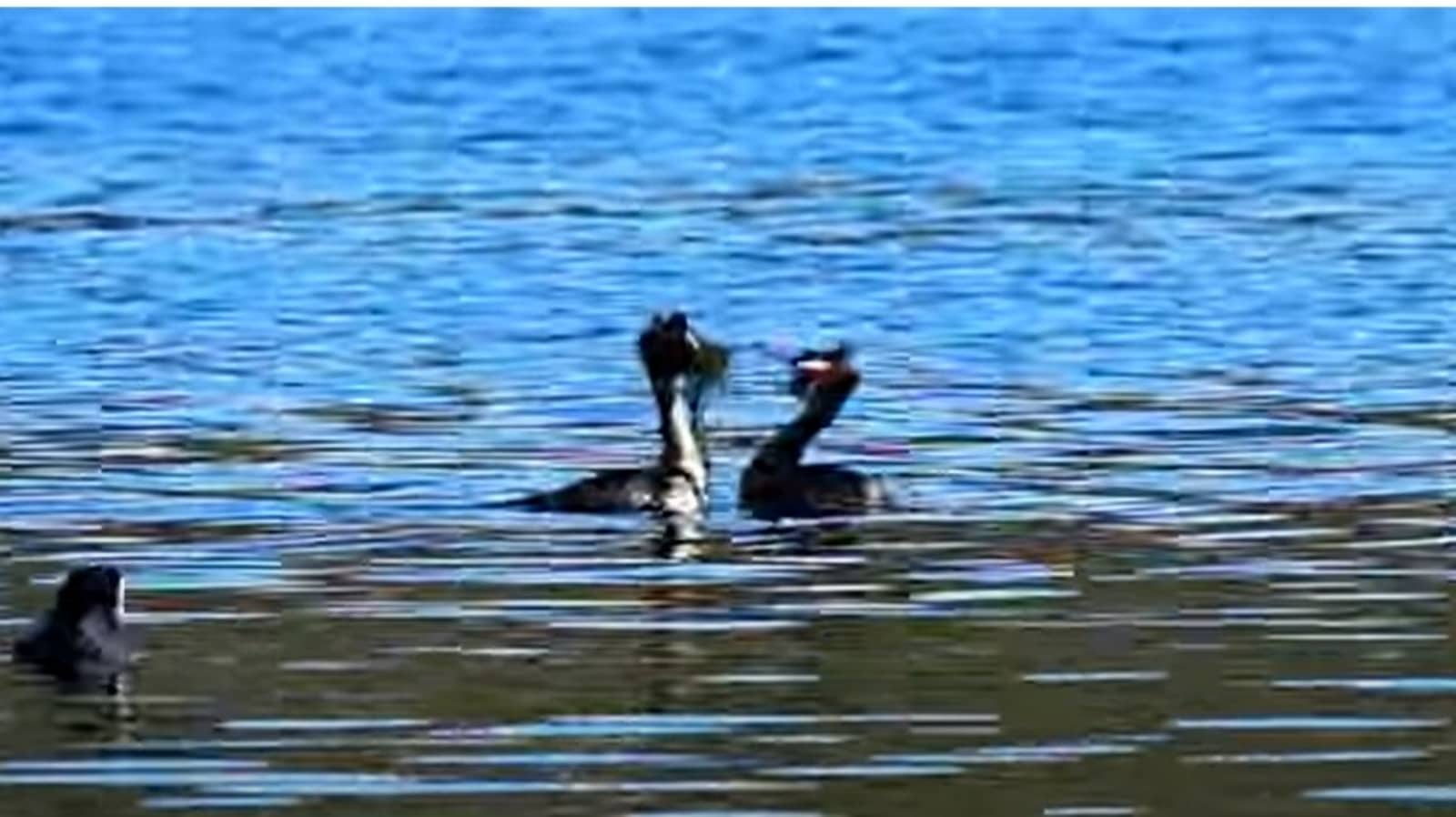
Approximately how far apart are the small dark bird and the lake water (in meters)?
0.15

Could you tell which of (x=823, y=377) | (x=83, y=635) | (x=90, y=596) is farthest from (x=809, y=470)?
(x=83, y=635)

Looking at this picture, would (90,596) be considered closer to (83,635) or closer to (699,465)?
(83,635)

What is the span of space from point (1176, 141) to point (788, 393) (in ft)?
109

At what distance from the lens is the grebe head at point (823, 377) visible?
85.8ft

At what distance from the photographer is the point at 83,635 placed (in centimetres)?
1912

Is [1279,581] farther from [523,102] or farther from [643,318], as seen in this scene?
[523,102]

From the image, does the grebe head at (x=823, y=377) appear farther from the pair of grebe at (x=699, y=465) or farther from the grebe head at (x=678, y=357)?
the grebe head at (x=678, y=357)

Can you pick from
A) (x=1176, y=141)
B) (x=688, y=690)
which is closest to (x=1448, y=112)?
(x=1176, y=141)

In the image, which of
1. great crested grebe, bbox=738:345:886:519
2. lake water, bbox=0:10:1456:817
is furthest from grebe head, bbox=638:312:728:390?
lake water, bbox=0:10:1456:817

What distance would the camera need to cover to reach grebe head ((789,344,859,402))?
26.1 m

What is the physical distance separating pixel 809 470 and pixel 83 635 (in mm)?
6085

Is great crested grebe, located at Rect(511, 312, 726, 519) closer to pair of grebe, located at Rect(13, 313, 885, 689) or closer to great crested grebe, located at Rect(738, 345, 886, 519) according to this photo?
pair of grebe, located at Rect(13, 313, 885, 689)

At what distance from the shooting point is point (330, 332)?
114 ft

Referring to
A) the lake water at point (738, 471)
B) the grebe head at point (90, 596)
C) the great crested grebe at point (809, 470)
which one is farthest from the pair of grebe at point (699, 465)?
the grebe head at point (90, 596)
